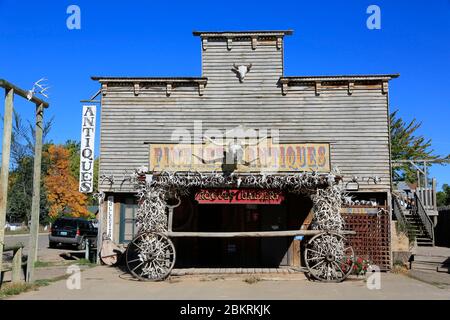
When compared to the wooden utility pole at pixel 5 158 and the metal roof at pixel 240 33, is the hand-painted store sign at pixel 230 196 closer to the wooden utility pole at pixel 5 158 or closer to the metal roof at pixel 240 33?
the wooden utility pole at pixel 5 158

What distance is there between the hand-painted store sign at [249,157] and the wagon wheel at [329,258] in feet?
5.90

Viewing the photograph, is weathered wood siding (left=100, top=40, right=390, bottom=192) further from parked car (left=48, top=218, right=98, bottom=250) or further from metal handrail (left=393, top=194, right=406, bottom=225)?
parked car (left=48, top=218, right=98, bottom=250)

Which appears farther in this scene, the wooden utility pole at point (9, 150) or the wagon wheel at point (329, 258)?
the wagon wheel at point (329, 258)

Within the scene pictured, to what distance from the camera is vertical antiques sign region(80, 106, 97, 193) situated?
631 inches

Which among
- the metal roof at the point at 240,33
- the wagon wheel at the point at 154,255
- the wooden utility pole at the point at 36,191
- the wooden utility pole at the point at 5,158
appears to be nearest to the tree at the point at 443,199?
the metal roof at the point at 240,33

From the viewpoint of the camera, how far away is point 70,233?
2178 centimetres

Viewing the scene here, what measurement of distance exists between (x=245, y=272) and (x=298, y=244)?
11.3 ft

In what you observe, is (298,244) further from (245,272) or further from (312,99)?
(312,99)

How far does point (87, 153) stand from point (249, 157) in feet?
23.7

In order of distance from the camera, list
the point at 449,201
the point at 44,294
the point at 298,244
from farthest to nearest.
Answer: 1. the point at 449,201
2. the point at 298,244
3. the point at 44,294

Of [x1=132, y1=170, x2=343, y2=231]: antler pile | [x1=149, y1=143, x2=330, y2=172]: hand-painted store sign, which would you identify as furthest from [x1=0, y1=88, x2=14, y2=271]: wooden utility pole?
[x1=149, y1=143, x2=330, y2=172]: hand-painted store sign

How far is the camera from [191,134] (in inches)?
627

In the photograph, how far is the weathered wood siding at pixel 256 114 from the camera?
51.4 ft
